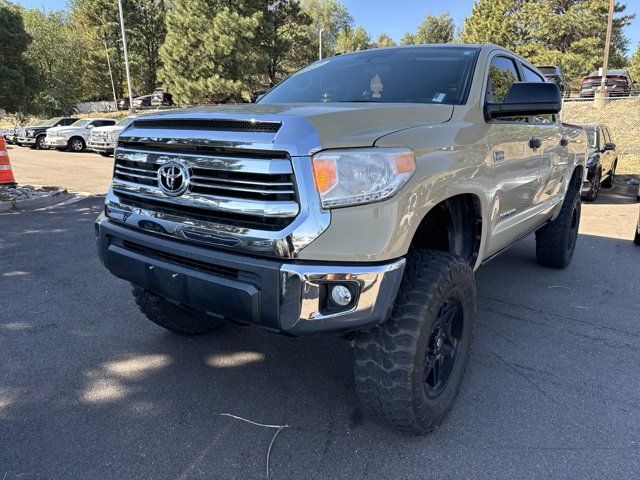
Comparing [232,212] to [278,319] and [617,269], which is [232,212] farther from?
[617,269]

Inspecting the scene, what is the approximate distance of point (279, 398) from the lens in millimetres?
2693

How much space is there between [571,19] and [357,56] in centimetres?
3398

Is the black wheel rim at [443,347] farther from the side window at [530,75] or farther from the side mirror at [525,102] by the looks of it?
the side window at [530,75]

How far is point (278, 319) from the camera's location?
191 centimetres

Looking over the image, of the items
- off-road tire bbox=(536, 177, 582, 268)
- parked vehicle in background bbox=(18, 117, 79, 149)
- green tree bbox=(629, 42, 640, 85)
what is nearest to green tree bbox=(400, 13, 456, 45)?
green tree bbox=(629, 42, 640, 85)

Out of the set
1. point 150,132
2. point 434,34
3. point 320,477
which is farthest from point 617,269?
point 434,34

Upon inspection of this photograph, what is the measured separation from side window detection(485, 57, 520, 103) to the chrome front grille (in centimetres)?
170

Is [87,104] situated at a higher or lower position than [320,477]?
higher

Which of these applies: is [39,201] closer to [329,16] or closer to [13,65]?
[13,65]

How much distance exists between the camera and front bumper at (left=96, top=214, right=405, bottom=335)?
6.15ft

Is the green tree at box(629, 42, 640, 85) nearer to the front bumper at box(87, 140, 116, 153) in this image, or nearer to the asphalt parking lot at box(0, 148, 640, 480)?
the front bumper at box(87, 140, 116, 153)

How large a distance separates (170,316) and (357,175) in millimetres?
1897

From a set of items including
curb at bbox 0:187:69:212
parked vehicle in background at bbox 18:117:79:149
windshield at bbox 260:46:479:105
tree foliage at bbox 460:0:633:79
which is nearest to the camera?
windshield at bbox 260:46:479:105

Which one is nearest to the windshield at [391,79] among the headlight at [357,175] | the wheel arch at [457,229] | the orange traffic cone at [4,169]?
Result: the wheel arch at [457,229]
